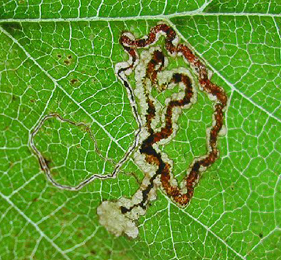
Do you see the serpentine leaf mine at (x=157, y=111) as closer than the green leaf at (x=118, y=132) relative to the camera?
No

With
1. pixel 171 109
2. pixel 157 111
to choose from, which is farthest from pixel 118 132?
pixel 171 109

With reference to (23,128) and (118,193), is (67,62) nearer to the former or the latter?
(23,128)

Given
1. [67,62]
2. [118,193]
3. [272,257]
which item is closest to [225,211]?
[272,257]

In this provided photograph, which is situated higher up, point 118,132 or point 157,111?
point 157,111

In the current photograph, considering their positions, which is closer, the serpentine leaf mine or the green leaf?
the green leaf

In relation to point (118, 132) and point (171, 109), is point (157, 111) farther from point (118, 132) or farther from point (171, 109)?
point (118, 132)

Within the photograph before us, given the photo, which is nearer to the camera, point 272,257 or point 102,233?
point 102,233

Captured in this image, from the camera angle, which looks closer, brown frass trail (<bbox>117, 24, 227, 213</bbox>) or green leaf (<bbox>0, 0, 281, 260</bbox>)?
green leaf (<bbox>0, 0, 281, 260</bbox>)

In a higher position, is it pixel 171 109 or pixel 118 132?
pixel 171 109
